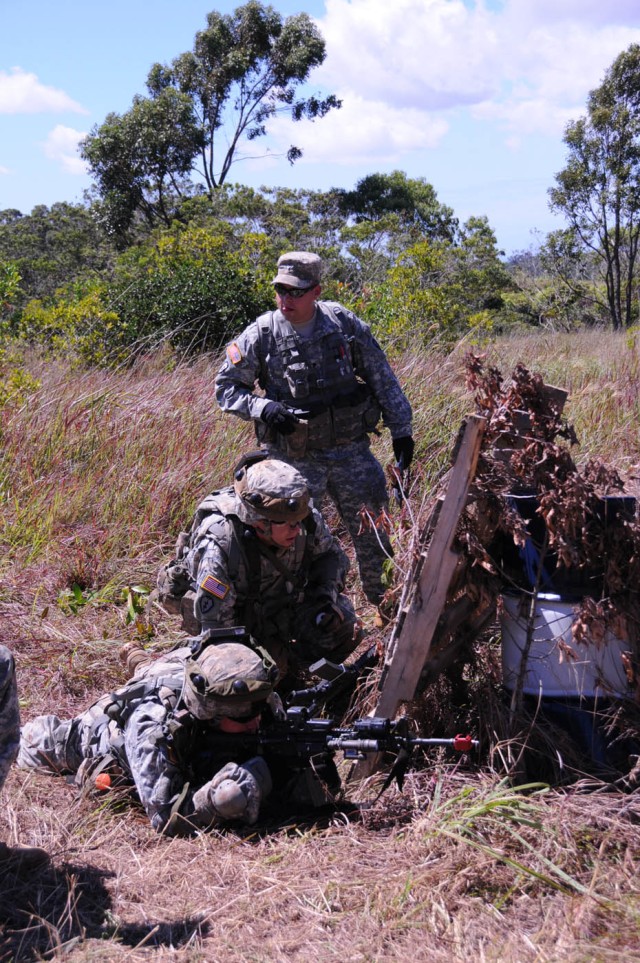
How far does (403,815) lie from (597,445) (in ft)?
12.2

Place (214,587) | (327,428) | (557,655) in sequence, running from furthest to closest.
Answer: (327,428)
(214,587)
(557,655)

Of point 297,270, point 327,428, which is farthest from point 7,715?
point 297,270

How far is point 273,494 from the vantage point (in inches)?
137

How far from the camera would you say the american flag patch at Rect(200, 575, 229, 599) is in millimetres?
3564

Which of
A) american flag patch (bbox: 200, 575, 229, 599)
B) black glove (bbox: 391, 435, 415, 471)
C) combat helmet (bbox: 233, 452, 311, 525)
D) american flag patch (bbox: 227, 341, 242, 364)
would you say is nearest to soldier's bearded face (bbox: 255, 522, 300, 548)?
combat helmet (bbox: 233, 452, 311, 525)

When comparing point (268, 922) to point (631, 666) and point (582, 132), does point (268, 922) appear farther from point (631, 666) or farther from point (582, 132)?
point (582, 132)

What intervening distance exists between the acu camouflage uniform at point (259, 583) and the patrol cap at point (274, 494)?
0.14 metres

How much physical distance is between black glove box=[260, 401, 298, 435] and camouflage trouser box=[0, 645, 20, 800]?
1987 millimetres

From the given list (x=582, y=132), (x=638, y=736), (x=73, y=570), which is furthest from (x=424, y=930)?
(x=582, y=132)

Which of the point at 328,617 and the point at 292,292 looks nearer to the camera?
the point at 328,617

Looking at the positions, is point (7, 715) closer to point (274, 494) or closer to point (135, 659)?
point (274, 494)

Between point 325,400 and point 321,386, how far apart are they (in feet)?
0.24

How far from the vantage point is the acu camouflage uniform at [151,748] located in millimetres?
3205

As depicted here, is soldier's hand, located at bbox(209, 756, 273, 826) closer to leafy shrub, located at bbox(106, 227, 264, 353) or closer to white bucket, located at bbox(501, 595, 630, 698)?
A: white bucket, located at bbox(501, 595, 630, 698)
